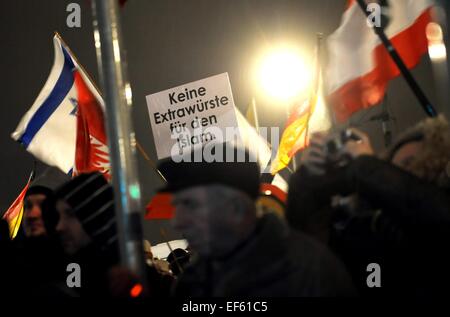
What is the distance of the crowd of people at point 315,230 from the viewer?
232 centimetres

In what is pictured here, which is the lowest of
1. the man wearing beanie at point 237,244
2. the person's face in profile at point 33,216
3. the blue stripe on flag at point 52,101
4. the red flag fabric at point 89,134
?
the man wearing beanie at point 237,244

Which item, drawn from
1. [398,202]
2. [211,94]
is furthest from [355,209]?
[211,94]

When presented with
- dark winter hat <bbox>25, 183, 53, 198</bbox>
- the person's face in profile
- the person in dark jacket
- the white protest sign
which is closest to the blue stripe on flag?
the white protest sign

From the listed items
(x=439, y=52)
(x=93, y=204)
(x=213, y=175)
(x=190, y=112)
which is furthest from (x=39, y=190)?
(x=439, y=52)

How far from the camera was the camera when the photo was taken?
264 cm

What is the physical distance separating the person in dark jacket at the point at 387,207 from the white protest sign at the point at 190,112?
378cm

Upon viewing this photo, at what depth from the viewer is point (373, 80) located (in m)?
4.40

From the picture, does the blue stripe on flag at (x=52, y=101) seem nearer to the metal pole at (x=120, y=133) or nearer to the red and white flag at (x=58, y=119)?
the red and white flag at (x=58, y=119)

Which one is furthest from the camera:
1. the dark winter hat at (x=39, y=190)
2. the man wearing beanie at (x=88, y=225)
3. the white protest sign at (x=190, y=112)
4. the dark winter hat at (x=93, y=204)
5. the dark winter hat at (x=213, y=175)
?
the white protest sign at (x=190, y=112)

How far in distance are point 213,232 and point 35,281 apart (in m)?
0.87

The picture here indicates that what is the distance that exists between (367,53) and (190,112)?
2784 millimetres

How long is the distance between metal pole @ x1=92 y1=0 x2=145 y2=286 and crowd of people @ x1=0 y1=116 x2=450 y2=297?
173 mm

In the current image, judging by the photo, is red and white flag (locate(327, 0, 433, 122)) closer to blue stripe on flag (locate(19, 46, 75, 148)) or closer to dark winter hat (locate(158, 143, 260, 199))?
dark winter hat (locate(158, 143, 260, 199))

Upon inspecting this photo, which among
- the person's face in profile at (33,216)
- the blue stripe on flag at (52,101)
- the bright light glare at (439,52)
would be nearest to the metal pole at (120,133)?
the bright light glare at (439,52)
